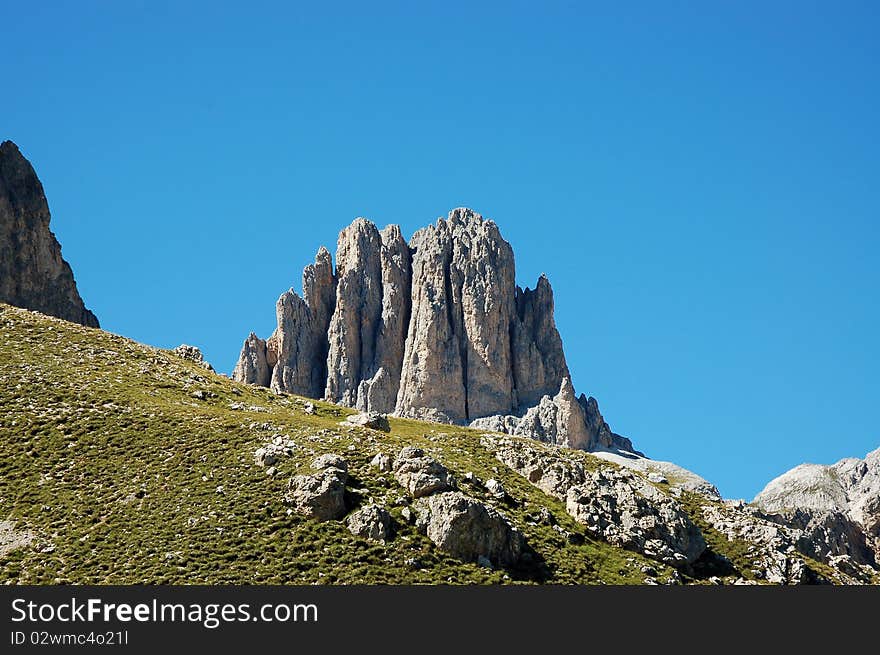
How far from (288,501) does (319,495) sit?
216cm

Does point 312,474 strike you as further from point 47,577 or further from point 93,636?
point 93,636

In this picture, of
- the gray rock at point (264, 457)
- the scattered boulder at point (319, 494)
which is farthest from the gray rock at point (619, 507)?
the gray rock at point (264, 457)

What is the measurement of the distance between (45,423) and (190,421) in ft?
33.8

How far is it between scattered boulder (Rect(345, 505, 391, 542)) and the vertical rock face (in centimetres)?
8489

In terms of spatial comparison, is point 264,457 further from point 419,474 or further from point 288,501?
point 419,474

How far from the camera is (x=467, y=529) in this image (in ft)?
259

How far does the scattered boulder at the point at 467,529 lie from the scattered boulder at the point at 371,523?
2436 millimetres

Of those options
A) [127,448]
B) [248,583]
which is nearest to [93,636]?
[248,583]

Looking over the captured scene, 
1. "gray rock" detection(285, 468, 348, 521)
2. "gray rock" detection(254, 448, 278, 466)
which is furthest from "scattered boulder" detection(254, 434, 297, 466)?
"gray rock" detection(285, 468, 348, 521)

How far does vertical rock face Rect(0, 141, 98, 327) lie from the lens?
6024 inches

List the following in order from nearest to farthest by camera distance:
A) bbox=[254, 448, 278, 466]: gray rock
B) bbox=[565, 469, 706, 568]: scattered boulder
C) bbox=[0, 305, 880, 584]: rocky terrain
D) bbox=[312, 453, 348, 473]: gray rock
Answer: bbox=[0, 305, 880, 584]: rocky terrain → bbox=[312, 453, 348, 473]: gray rock → bbox=[254, 448, 278, 466]: gray rock → bbox=[565, 469, 706, 568]: scattered boulder

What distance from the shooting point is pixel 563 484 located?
327ft

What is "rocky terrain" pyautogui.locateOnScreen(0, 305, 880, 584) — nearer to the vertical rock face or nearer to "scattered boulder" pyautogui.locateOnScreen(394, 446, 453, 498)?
"scattered boulder" pyautogui.locateOnScreen(394, 446, 453, 498)

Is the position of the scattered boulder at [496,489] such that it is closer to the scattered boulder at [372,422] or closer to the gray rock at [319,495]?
the gray rock at [319,495]
